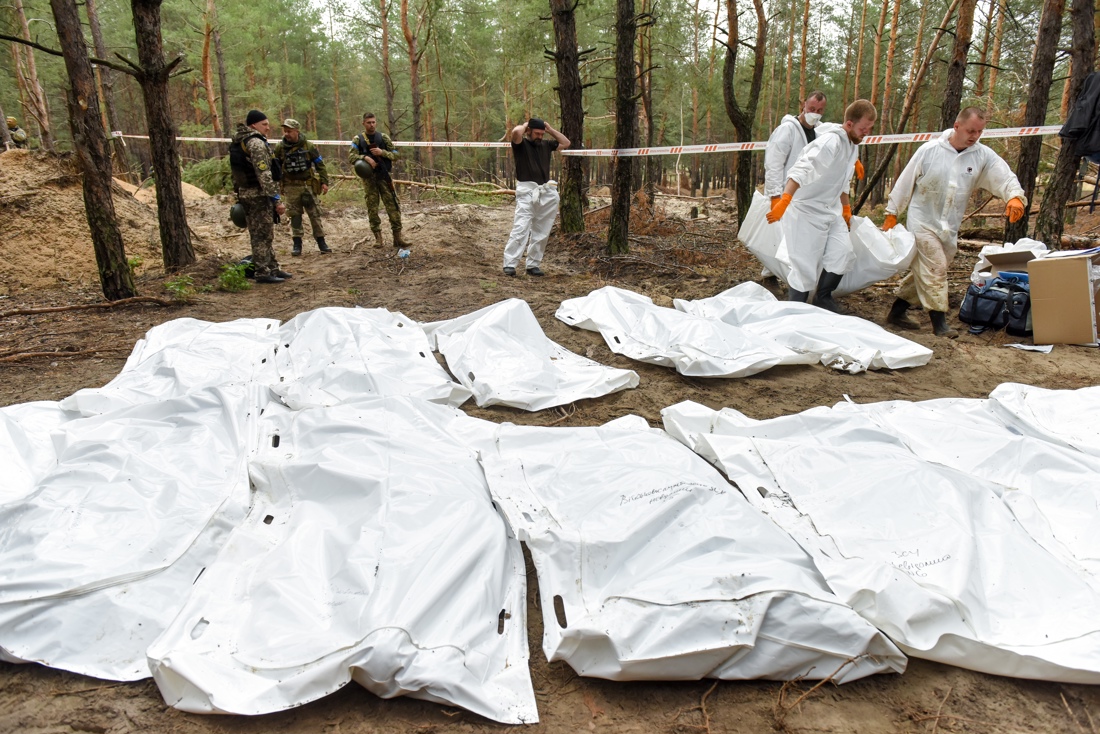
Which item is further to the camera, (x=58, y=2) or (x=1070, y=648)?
(x=58, y=2)

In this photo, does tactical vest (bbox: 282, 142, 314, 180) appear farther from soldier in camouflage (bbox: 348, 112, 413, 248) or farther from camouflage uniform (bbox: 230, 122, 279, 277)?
camouflage uniform (bbox: 230, 122, 279, 277)

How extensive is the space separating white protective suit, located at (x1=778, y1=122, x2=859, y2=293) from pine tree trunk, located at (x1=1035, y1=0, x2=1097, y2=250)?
2.18 metres

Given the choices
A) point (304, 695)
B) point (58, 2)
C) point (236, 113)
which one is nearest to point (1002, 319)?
point (304, 695)

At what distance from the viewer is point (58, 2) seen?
4809mm

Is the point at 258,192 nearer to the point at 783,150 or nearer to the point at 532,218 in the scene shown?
the point at 532,218

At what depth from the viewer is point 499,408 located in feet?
11.1

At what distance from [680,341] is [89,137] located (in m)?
4.86

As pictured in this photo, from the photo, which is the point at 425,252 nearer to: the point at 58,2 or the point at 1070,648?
the point at 58,2

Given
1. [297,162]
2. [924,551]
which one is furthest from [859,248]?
[297,162]

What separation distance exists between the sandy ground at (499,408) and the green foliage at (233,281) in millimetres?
181

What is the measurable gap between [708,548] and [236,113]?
27.7 metres

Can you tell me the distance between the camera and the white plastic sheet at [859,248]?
4.93 m

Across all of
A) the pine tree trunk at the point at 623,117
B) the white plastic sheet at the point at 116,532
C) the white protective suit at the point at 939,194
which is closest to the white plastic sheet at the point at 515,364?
the white plastic sheet at the point at 116,532

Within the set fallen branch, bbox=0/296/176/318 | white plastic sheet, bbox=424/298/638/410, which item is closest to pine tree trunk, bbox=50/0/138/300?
fallen branch, bbox=0/296/176/318
